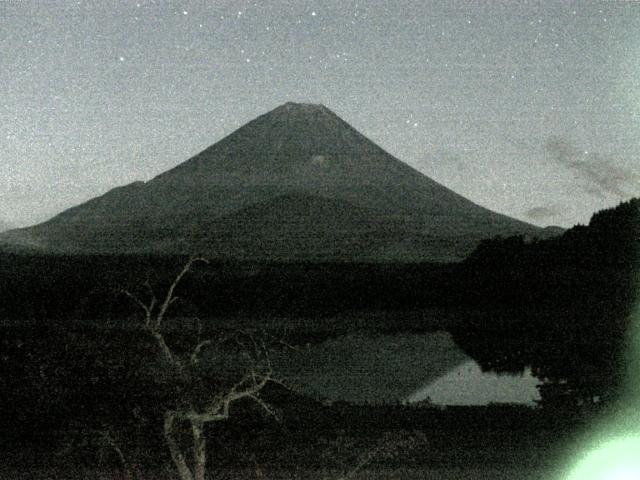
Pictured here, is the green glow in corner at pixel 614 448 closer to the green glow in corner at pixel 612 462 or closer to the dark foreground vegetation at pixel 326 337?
the green glow in corner at pixel 612 462

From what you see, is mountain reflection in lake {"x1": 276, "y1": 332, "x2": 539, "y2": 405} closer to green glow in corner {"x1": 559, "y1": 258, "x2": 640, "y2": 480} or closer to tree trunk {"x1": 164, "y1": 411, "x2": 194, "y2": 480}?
green glow in corner {"x1": 559, "y1": 258, "x2": 640, "y2": 480}

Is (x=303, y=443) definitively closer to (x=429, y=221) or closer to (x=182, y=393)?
(x=182, y=393)

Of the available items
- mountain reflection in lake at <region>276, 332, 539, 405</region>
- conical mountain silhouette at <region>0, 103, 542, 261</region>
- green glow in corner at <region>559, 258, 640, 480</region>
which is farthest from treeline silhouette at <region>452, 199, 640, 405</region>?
conical mountain silhouette at <region>0, 103, 542, 261</region>

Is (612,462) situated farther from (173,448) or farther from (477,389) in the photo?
(477,389)

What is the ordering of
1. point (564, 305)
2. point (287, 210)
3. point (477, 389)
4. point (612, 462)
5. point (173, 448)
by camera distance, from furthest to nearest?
1. point (287, 210)
2. point (564, 305)
3. point (477, 389)
4. point (612, 462)
5. point (173, 448)

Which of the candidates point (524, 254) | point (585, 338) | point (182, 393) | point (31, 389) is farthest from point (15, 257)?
point (182, 393)

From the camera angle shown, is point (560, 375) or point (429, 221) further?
point (429, 221)

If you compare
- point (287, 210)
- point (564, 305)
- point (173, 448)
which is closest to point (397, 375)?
point (173, 448)
